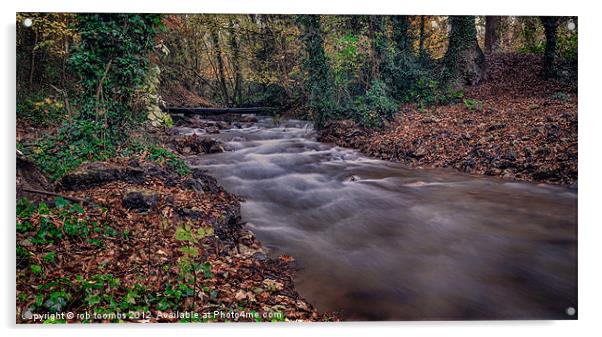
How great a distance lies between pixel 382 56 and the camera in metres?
6.46

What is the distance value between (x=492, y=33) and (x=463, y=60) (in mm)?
1374

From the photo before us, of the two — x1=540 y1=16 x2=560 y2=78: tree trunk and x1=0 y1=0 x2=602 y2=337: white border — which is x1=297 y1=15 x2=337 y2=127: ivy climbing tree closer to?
x1=0 y1=0 x2=602 y2=337: white border

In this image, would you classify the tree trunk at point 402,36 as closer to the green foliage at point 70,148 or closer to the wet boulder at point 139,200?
the wet boulder at point 139,200

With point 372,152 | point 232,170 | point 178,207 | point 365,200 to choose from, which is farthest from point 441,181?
point 178,207

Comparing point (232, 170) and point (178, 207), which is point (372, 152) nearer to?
point (232, 170)

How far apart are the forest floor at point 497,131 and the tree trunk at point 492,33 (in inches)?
12.0

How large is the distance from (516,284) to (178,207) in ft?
10.9

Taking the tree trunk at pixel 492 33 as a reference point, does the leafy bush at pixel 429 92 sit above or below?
below

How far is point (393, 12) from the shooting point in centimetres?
417

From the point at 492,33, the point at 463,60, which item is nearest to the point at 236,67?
the point at 463,60

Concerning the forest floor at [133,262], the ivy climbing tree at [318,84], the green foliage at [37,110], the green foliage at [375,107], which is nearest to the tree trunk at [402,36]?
the green foliage at [375,107]

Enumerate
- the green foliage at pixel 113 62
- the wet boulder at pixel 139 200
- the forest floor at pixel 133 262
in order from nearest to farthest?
the forest floor at pixel 133 262
the wet boulder at pixel 139 200
the green foliage at pixel 113 62

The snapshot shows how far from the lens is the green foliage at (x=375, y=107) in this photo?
6.33 meters

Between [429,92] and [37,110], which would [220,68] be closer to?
[37,110]
